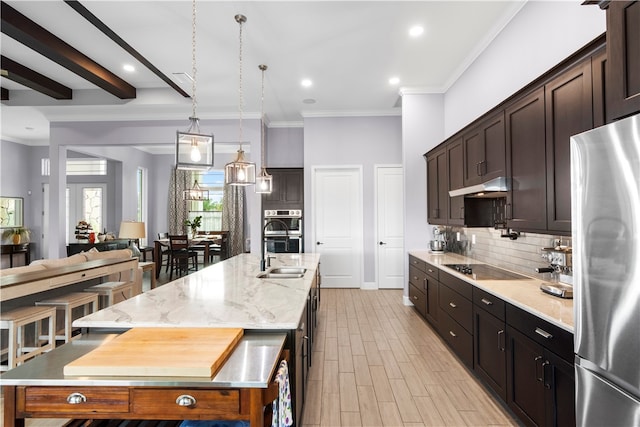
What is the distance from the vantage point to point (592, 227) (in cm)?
115

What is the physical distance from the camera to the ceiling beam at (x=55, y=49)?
9.66 ft

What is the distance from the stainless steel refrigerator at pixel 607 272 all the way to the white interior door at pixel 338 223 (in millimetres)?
4622

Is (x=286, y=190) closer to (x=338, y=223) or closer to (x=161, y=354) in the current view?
(x=338, y=223)

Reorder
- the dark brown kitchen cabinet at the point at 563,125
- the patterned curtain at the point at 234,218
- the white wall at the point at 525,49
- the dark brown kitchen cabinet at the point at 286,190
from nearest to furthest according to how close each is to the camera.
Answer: the dark brown kitchen cabinet at the point at 563,125 → the white wall at the point at 525,49 → the dark brown kitchen cabinet at the point at 286,190 → the patterned curtain at the point at 234,218

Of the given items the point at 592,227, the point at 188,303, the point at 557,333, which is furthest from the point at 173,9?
the point at 557,333

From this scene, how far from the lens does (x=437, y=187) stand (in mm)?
4289

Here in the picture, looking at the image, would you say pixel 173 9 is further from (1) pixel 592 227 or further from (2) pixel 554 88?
(1) pixel 592 227

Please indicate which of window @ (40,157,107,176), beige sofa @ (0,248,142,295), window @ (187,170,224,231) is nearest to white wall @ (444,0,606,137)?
beige sofa @ (0,248,142,295)

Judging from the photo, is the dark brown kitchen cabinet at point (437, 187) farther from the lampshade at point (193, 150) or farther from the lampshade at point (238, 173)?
the lampshade at point (193, 150)

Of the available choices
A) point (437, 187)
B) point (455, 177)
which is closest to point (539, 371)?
point (455, 177)

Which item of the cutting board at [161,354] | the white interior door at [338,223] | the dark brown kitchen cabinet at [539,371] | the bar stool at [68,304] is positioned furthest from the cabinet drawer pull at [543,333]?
the white interior door at [338,223]

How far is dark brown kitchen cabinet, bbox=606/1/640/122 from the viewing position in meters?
1.11

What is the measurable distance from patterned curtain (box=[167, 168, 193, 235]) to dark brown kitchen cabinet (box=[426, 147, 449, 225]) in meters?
7.06

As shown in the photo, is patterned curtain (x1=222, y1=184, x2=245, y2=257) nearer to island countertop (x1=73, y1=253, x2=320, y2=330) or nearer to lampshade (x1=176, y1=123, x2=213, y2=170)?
island countertop (x1=73, y1=253, x2=320, y2=330)
